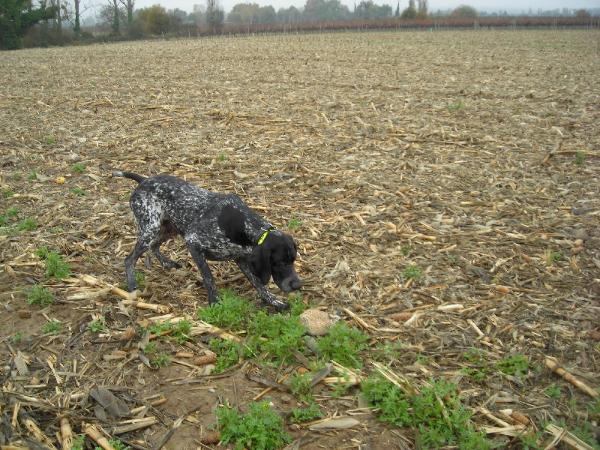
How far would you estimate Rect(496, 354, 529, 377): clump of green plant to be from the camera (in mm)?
3850

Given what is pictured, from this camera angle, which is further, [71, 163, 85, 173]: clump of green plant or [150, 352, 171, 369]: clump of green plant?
[71, 163, 85, 173]: clump of green plant

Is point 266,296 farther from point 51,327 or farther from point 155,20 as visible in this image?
point 155,20

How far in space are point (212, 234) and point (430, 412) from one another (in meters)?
2.49

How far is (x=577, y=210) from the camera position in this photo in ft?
21.2

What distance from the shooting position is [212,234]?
15.7 ft

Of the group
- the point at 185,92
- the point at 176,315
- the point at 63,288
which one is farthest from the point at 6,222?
the point at 185,92

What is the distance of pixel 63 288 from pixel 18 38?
3833 cm

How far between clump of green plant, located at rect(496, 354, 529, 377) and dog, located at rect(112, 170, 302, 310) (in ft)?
5.83

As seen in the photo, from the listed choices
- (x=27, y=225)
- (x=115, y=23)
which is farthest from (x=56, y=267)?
(x=115, y=23)

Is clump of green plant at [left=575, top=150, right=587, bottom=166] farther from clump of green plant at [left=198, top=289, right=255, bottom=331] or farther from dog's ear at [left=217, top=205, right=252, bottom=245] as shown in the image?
clump of green plant at [left=198, top=289, right=255, bottom=331]

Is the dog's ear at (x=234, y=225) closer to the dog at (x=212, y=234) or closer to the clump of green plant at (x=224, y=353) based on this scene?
the dog at (x=212, y=234)

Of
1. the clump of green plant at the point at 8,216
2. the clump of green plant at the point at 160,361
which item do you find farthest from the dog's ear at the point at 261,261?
the clump of green plant at the point at 8,216

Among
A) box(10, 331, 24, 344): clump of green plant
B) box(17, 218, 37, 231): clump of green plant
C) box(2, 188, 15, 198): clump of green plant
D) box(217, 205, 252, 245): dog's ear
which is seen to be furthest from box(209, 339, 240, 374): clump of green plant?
box(2, 188, 15, 198): clump of green plant

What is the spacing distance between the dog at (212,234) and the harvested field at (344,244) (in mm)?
376
